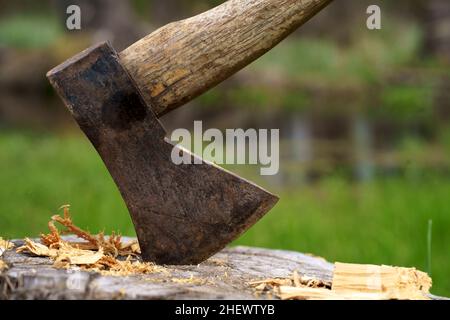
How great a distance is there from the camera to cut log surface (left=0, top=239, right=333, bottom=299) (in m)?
1.72

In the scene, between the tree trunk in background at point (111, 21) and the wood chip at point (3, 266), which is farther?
the tree trunk in background at point (111, 21)

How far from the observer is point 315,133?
8852 millimetres

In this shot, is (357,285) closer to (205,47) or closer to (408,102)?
(205,47)

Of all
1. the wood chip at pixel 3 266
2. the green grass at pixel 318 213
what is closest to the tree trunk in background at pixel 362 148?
the green grass at pixel 318 213

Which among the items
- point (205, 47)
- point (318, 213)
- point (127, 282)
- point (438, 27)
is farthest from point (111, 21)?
point (127, 282)

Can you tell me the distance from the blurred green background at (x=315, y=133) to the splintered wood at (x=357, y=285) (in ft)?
1.75

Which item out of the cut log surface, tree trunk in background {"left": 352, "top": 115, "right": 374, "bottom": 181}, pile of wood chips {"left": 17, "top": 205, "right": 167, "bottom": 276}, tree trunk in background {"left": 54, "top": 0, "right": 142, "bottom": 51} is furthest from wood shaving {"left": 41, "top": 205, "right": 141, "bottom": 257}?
tree trunk in background {"left": 54, "top": 0, "right": 142, "bottom": 51}

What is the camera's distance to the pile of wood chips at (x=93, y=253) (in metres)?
1.94

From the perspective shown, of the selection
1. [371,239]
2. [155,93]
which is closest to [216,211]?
[155,93]

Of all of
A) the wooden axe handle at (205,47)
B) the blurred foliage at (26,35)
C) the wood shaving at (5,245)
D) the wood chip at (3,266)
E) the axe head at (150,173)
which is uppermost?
the blurred foliage at (26,35)

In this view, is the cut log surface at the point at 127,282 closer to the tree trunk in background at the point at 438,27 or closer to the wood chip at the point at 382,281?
the wood chip at the point at 382,281

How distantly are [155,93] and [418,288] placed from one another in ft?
3.12

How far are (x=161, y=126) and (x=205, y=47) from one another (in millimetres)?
273

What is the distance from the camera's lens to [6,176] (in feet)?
17.8
